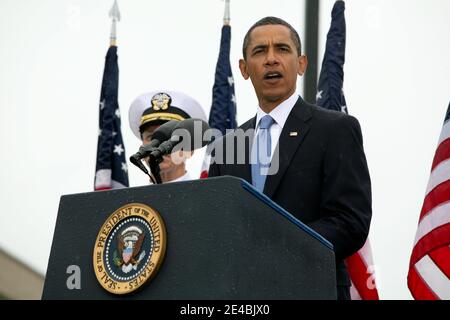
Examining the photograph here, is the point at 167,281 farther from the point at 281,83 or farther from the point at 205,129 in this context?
the point at 281,83

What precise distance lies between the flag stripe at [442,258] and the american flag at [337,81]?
518 mm

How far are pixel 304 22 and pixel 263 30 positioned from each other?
218 cm

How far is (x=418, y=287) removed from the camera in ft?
10.2

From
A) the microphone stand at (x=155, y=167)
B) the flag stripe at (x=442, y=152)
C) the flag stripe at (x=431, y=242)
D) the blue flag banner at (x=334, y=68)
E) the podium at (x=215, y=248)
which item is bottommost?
the podium at (x=215, y=248)

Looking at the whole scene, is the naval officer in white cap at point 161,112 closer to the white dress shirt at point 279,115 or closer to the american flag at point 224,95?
the american flag at point 224,95

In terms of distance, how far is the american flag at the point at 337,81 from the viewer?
3.56 metres

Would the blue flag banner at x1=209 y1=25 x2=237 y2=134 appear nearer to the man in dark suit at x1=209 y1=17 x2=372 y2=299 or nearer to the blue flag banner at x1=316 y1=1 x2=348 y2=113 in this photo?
the blue flag banner at x1=316 y1=1 x2=348 y2=113

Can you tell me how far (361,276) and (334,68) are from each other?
4.06ft

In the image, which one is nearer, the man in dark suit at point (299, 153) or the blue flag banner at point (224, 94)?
the man in dark suit at point (299, 153)

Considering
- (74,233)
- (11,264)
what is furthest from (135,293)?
(11,264)

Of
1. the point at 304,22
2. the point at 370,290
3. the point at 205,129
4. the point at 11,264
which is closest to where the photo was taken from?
the point at 205,129

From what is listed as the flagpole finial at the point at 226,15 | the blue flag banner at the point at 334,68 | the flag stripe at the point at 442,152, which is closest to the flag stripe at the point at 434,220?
the flag stripe at the point at 442,152

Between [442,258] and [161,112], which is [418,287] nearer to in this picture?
[442,258]

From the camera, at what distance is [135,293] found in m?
1.38
